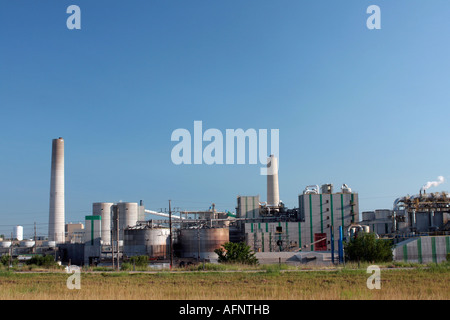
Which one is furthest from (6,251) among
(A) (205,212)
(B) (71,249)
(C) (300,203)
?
(C) (300,203)

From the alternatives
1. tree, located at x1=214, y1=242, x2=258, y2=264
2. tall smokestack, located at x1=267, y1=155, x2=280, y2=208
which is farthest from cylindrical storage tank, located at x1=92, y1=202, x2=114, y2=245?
tree, located at x1=214, y1=242, x2=258, y2=264

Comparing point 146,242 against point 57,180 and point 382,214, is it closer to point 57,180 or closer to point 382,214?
point 57,180

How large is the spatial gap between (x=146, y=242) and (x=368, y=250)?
3851 centimetres

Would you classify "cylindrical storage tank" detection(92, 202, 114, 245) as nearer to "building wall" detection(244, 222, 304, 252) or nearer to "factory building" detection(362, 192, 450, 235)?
"building wall" detection(244, 222, 304, 252)

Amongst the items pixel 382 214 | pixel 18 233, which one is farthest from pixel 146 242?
pixel 18 233

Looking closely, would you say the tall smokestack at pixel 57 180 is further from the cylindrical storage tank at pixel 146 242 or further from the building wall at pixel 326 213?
the building wall at pixel 326 213

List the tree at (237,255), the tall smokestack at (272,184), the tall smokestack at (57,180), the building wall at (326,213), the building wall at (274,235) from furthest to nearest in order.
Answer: the tall smokestack at (272,184)
the tall smokestack at (57,180)
the building wall at (326,213)
the building wall at (274,235)
the tree at (237,255)

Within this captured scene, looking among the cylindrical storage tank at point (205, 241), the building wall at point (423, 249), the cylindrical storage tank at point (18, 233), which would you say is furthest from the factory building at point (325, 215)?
the cylindrical storage tank at point (18, 233)

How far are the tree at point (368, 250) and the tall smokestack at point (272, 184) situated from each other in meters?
37.4

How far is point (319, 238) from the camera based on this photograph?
254 feet

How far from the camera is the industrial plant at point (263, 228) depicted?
65.6 m
